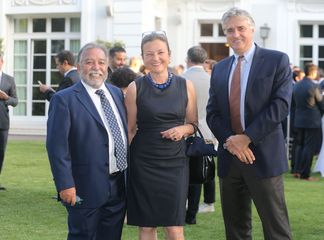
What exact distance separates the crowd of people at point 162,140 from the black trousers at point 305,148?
690 centimetres

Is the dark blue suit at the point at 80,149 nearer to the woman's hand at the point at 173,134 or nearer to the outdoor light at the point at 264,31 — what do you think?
the woman's hand at the point at 173,134

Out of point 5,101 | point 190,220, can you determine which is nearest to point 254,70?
point 190,220

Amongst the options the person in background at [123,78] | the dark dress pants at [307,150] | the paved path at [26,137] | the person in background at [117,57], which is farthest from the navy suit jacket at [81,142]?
the paved path at [26,137]

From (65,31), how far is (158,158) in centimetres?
1652

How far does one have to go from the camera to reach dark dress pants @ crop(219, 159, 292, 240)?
4.85m

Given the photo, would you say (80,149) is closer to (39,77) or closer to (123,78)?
(123,78)

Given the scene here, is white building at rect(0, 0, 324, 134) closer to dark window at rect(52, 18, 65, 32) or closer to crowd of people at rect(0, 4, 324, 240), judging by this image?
dark window at rect(52, 18, 65, 32)

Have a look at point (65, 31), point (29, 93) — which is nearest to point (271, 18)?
point (65, 31)

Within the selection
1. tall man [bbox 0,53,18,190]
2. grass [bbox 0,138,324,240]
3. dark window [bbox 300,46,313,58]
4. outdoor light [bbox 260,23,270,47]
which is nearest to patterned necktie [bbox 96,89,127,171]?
grass [bbox 0,138,324,240]

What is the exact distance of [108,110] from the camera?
487cm

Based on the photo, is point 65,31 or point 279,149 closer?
point 279,149

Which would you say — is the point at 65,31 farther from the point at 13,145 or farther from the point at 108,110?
the point at 108,110

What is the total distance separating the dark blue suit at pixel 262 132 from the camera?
4746mm

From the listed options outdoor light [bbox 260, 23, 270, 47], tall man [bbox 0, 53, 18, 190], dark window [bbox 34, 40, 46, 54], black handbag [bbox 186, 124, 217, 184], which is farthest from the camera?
dark window [bbox 34, 40, 46, 54]
